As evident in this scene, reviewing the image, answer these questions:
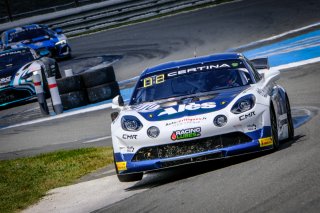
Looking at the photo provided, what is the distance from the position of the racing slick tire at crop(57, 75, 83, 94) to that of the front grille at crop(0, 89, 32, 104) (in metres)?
2.32

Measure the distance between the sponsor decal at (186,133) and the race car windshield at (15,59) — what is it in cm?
1261

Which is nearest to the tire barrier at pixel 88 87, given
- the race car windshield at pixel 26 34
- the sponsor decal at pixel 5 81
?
the sponsor decal at pixel 5 81

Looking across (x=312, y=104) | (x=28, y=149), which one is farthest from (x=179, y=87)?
(x=28, y=149)

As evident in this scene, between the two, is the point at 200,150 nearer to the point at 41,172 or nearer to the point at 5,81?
the point at 41,172

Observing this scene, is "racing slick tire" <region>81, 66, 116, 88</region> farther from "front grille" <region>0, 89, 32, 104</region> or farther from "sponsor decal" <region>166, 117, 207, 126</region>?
"sponsor decal" <region>166, 117, 207, 126</region>

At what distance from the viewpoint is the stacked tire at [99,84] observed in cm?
1725

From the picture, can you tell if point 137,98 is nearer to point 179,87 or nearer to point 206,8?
point 179,87

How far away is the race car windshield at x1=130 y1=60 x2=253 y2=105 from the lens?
9242 millimetres

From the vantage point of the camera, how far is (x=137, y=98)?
31.1 feet

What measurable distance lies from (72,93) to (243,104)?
940 cm

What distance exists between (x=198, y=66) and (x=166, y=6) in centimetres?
2187

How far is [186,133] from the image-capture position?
811 cm

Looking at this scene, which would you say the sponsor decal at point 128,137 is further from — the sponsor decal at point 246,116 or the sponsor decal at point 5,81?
the sponsor decal at point 5,81

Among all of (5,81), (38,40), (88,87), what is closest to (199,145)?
(88,87)
